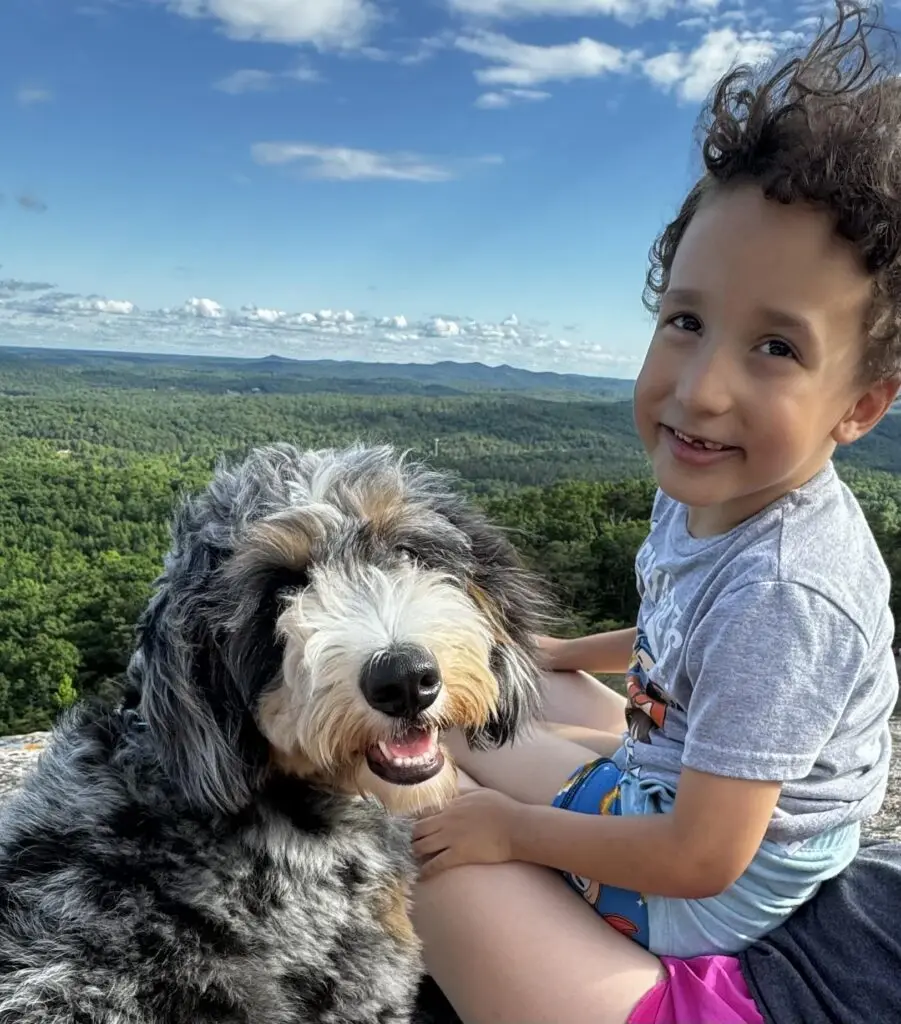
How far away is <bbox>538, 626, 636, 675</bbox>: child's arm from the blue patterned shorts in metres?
0.79

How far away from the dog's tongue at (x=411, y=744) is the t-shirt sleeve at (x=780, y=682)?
95 centimetres

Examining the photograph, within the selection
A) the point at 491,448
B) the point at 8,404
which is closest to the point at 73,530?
the point at 491,448

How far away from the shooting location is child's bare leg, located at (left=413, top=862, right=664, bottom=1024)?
9.32ft

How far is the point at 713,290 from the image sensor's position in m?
2.67

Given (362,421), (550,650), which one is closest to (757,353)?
(550,650)

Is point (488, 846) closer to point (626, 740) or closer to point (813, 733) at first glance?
point (626, 740)

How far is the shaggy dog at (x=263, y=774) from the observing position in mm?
2756

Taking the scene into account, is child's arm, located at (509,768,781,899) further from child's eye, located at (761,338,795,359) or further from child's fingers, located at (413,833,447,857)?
child's eye, located at (761,338,795,359)

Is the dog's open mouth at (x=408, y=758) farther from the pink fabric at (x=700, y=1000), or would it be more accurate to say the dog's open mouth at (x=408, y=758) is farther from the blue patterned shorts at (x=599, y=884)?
the pink fabric at (x=700, y=1000)

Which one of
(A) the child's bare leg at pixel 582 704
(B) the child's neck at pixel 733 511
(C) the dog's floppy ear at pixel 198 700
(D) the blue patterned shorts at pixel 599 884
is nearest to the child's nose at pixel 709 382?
(B) the child's neck at pixel 733 511

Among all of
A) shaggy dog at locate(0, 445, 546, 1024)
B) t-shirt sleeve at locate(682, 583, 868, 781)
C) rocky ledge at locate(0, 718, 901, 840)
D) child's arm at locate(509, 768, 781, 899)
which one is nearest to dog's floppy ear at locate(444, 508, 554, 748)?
shaggy dog at locate(0, 445, 546, 1024)

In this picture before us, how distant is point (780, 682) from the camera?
99.9 inches

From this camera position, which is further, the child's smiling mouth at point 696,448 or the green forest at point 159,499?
the green forest at point 159,499

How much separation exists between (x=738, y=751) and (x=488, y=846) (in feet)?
3.69
